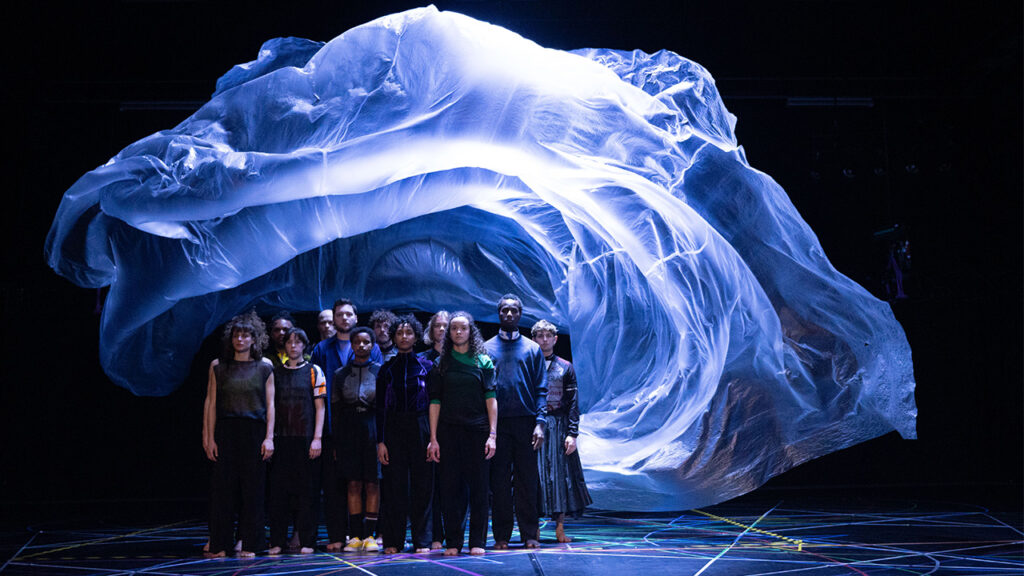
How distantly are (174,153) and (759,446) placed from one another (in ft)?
10.0

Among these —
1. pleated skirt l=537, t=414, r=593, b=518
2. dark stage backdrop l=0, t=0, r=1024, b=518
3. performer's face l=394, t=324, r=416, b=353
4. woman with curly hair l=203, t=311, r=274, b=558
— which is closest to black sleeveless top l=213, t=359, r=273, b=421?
woman with curly hair l=203, t=311, r=274, b=558

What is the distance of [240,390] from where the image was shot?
4.14 metres

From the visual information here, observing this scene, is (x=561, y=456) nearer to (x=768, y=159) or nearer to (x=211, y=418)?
(x=211, y=418)

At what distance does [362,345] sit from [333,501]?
2.57 feet

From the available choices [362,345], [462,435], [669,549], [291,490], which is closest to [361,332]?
[362,345]

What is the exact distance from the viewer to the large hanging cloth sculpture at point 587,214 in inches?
163

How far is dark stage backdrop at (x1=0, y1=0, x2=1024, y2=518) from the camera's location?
6.61 meters

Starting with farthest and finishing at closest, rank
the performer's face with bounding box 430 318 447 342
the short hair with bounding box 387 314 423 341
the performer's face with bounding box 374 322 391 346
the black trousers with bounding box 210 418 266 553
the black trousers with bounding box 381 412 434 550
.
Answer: the performer's face with bounding box 374 322 391 346 < the performer's face with bounding box 430 318 447 342 < the short hair with bounding box 387 314 423 341 < the black trousers with bounding box 381 412 434 550 < the black trousers with bounding box 210 418 266 553

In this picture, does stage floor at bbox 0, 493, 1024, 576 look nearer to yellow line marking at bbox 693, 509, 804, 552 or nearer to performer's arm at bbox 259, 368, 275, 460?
yellow line marking at bbox 693, 509, 804, 552

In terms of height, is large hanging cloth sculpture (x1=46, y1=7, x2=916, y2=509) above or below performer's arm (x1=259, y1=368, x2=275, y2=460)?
above

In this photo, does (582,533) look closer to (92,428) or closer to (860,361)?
(860,361)

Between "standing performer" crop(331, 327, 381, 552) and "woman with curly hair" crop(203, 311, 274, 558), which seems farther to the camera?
"standing performer" crop(331, 327, 381, 552)

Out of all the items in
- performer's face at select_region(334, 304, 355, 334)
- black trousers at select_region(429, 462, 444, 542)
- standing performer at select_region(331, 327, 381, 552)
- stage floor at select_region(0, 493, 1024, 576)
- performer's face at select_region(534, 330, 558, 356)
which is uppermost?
performer's face at select_region(334, 304, 355, 334)

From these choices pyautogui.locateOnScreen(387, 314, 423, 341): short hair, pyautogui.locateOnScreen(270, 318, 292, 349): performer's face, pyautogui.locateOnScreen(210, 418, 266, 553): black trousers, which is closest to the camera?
pyautogui.locateOnScreen(210, 418, 266, 553): black trousers
